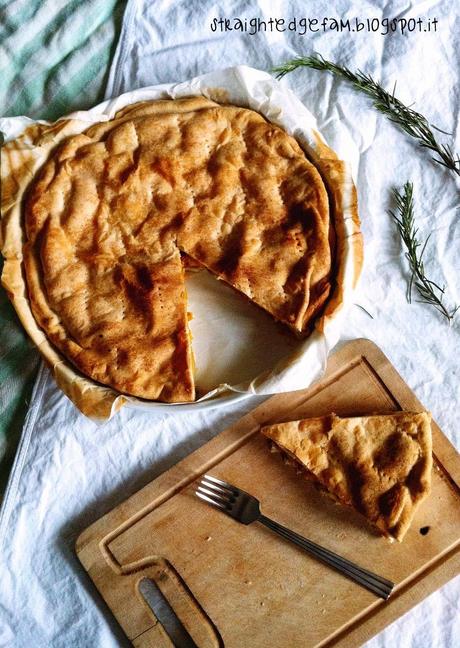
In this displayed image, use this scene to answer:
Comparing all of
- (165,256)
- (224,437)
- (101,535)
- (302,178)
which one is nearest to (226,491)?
(224,437)

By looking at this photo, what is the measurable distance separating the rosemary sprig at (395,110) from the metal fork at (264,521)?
5.36 ft

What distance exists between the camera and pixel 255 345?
9.89 feet

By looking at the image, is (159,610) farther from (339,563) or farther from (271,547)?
(339,563)

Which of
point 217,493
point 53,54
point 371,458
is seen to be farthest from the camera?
point 53,54

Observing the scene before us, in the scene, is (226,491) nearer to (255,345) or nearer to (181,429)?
(181,429)

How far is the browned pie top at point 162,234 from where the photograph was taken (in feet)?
9.32

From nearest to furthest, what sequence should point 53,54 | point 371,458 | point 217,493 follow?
point 371,458, point 217,493, point 53,54

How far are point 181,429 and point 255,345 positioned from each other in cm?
47

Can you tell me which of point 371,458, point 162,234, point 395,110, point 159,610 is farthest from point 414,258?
point 159,610

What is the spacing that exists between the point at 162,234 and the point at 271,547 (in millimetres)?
1323

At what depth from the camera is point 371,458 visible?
2.84 metres

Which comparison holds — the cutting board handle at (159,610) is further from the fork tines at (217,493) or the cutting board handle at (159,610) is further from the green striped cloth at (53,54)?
the green striped cloth at (53,54)

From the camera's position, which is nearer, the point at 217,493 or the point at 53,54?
the point at 217,493

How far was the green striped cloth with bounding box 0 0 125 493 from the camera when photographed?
322cm
